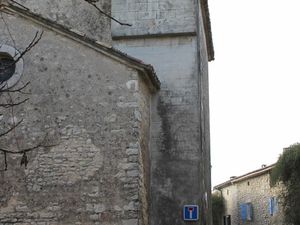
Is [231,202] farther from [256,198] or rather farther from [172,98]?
[172,98]

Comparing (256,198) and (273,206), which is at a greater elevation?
(256,198)

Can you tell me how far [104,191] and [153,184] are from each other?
5.70ft

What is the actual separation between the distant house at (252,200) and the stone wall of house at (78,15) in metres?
10.4

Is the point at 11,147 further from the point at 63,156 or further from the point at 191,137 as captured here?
the point at 191,137

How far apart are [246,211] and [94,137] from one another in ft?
53.4

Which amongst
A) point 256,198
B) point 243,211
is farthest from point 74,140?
point 243,211

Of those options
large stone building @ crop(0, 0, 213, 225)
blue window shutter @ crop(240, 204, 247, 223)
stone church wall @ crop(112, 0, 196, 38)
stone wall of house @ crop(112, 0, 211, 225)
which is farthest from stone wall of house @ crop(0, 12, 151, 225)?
blue window shutter @ crop(240, 204, 247, 223)

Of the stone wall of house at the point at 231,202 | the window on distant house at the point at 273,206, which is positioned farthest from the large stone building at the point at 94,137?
the stone wall of house at the point at 231,202

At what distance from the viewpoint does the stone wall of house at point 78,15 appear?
11141mm

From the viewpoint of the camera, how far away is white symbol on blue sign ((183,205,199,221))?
960cm

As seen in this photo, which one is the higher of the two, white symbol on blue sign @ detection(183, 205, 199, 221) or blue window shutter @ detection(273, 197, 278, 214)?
blue window shutter @ detection(273, 197, 278, 214)

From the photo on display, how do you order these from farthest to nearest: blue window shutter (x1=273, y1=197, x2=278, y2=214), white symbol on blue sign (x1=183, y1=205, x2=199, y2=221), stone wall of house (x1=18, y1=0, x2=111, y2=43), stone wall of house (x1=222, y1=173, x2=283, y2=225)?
stone wall of house (x1=222, y1=173, x2=283, y2=225) → blue window shutter (x1=273, y1=197, x2=278, y2=214) → stone wall of house (x1=18, y1=0, x2=111, y2=43) → white symbol on blue sign (x1=183, y1=205, x2=199, y2=221)

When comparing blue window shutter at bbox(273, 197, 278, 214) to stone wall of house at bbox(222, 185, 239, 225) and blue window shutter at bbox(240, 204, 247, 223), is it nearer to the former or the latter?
blue window shutter at bbox(240, 204, 247, 223)

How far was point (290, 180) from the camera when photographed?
17062mm
